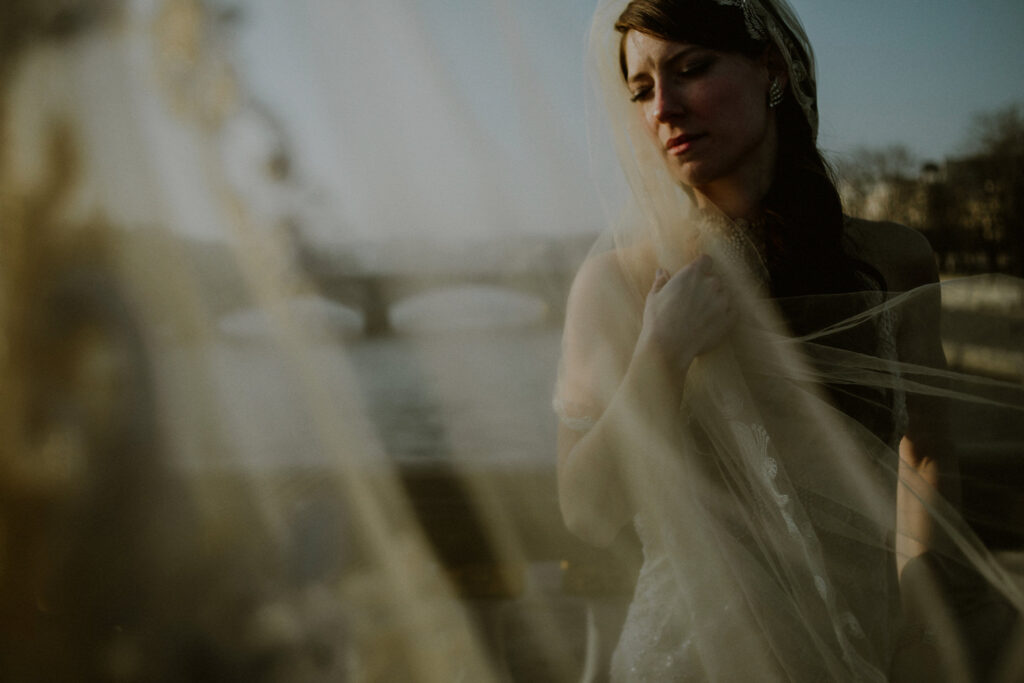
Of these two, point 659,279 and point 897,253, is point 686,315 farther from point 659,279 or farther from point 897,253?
point 897,253

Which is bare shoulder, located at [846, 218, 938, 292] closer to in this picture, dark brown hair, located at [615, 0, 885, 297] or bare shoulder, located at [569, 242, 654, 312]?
dark brown hair, located at [615, 0, 885, 297]

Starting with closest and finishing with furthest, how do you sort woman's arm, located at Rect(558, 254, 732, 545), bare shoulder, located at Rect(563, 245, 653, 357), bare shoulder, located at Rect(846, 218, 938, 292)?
woman's arm, located at Rect(558, 254, 732, 545) < bare shoulder, located at Rect(563, 245, 653, 357) < bare shoulder, located at Rect(846, 218, 938, 292)

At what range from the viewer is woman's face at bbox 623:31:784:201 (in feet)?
2.79

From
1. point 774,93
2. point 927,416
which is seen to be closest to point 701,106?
point 774,93

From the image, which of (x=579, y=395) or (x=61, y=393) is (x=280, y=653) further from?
(x=579, y=395)

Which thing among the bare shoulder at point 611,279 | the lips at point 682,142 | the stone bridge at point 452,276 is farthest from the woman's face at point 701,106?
the stone bridge at point 452,276

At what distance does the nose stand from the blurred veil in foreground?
23cm

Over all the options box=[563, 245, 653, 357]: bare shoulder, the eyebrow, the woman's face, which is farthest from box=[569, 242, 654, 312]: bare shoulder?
the eyebrow

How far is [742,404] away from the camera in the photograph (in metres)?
0.83

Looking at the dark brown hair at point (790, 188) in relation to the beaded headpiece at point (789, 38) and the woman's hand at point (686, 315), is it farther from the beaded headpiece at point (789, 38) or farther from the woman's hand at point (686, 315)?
the woman's hand at point (686, 315)

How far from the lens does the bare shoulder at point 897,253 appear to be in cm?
99

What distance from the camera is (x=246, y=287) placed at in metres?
1.17

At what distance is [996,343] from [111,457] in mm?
1424

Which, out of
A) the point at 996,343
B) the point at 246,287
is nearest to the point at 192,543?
the point at 246,287
